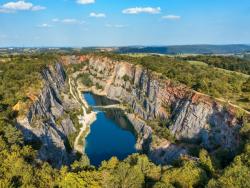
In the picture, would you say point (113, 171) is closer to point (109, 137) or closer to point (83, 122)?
point (109, 137)

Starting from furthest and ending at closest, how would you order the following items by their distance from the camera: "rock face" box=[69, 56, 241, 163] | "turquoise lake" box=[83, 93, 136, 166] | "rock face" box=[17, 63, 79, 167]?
"turquoise lake" box=[83, 93, 136, 166] → "rock face" box=[69, 56, 241, 163] → "rock face" box=[17, 63, 79, 167]

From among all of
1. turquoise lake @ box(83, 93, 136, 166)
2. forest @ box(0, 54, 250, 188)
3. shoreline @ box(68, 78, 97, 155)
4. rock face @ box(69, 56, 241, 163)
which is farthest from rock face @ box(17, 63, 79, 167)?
rock face @ box(69, 56, 241, 163)

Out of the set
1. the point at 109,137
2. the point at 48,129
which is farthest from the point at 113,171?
the point at 109,137

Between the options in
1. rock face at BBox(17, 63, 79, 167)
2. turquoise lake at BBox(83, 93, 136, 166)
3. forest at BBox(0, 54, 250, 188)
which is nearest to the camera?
forest at BBox(0, 54, 250, 188)

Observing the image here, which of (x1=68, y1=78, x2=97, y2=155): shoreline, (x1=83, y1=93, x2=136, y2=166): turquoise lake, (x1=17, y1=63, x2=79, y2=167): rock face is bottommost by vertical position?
(x1=83, y1=93, x2=136, y2=166): turquoise lake

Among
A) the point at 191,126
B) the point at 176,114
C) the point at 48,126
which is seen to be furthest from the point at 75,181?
the point at 176,114

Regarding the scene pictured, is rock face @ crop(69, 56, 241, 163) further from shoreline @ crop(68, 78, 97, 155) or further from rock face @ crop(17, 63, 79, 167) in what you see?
rock face @ crop(17, 63, 79, 167)
